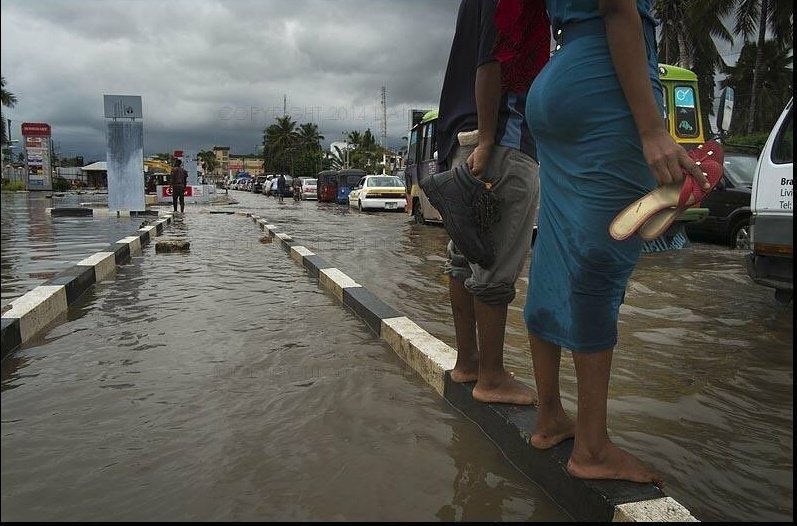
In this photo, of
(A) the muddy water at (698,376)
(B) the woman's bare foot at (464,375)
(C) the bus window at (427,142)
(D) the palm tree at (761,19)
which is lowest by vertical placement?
(A) the muddy water at (698,376)

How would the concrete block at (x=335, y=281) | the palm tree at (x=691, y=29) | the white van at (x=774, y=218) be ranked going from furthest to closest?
1. the palm tree at (x=691, y=29)
2. the concrete block at (x=335, y=281)
3. the white van at (x=774, y=218)

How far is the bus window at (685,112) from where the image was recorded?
10.5 metres

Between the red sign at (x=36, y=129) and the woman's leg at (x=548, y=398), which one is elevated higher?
the red sign at (x=36, y=129)

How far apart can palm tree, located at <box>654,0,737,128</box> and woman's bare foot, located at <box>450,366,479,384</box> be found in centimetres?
2475

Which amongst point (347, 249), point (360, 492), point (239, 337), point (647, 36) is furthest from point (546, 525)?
point (347, 249)

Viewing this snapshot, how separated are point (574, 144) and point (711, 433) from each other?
5.11ft

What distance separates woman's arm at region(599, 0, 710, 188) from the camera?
1.68 m

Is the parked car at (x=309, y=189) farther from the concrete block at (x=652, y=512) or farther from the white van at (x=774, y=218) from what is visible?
the concrete block at (x=652, y=512)

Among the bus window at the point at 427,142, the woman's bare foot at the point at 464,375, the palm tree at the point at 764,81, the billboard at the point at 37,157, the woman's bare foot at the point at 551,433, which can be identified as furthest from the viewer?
the billboard at the point at 37,157

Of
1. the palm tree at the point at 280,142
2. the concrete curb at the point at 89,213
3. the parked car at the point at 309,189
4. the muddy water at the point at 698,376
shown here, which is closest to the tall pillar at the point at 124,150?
the concrete curb at the point at 89,213

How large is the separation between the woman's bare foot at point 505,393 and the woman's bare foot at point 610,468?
0.57m

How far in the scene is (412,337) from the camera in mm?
3518

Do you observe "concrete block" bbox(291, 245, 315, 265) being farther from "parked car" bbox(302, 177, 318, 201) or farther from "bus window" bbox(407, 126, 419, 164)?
"parked car" bbox(302, 177, 318, 201)

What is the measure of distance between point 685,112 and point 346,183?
21750mm
